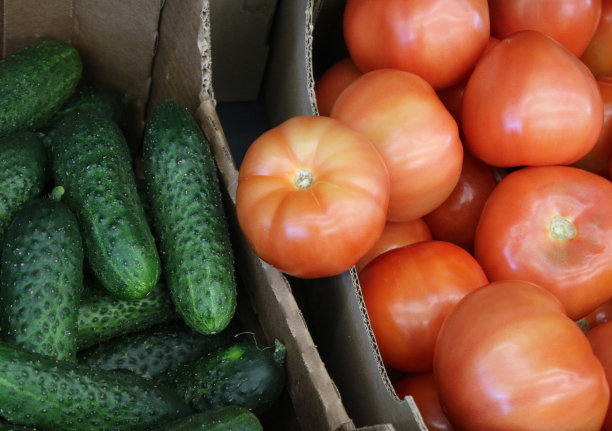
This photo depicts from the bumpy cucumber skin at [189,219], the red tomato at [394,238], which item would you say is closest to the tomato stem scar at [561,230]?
the red tomato at [394,238]

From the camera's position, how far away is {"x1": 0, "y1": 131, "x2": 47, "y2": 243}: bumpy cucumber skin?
1003mm

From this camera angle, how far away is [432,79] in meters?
1.10

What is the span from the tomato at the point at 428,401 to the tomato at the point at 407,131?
0.92 feet

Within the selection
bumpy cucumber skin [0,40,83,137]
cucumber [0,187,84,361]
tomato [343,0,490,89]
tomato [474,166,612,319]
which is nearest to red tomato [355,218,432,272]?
tomato [474,166,612,319]

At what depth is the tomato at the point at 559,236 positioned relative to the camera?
0.95 metres

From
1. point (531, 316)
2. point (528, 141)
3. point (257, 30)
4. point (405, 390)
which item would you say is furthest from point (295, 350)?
point (257, 30)

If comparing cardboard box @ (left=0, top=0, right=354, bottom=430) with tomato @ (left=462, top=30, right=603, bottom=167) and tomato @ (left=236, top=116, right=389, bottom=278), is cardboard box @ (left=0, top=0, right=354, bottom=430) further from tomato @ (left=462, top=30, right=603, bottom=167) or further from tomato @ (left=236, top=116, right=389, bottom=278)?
tomato @ (left=462, top=30, right=603, bottom=167)

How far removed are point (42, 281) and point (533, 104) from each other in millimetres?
785

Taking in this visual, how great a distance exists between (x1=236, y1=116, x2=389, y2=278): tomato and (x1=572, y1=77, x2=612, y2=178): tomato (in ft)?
1.74

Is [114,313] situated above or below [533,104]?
below

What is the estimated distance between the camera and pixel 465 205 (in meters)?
1.15

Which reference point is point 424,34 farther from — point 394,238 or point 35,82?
point 35,82

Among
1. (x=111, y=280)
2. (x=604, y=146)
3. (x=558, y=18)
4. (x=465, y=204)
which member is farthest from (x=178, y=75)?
(x=604, y=146)

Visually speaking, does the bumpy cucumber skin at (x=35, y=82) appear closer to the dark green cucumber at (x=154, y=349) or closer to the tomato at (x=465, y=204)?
the dark green cucumber at (x=154, y=349)
